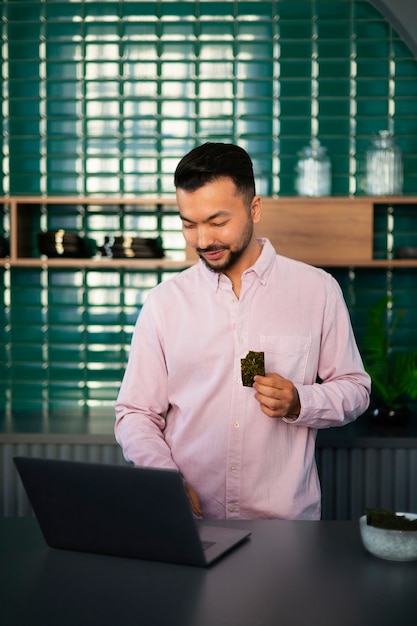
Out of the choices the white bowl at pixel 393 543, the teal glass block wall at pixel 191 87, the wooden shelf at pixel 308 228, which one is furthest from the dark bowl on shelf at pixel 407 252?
the white bowl at pixel 393 543

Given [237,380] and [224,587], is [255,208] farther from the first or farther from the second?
[224,587]

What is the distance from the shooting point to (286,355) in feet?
7.86

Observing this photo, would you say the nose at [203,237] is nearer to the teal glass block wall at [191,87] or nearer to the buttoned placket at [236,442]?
the buttoned placket at [236,442]

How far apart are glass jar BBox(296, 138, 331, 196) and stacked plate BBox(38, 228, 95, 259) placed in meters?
1.04

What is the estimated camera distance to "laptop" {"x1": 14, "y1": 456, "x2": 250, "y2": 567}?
161 cm

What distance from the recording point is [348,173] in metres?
4.18

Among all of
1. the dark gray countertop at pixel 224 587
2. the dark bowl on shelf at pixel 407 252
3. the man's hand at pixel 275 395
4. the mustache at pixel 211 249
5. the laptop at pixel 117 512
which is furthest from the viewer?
the dark bowl on shelf at pixel 407 252

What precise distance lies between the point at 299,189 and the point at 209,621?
2940 millimetres

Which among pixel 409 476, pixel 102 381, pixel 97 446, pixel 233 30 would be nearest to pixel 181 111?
pixel 233 30

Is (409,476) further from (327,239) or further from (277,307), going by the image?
(277,307)

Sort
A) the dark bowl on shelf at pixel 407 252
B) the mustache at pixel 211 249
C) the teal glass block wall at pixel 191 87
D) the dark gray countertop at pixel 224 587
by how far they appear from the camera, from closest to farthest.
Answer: the dark gray countertop at pixel 224 587 → the mustache at pixel 211 249 → the dark bowl on shelf at pixel 407 252 → the teal glass block wall at pixel 191 87

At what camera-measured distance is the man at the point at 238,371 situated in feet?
7.63

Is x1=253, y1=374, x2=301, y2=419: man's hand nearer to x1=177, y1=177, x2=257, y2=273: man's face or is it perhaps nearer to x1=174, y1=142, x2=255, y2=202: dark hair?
x1=177, y1=177, x2=257, y2=273: man's face

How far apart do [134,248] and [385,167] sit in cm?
118
